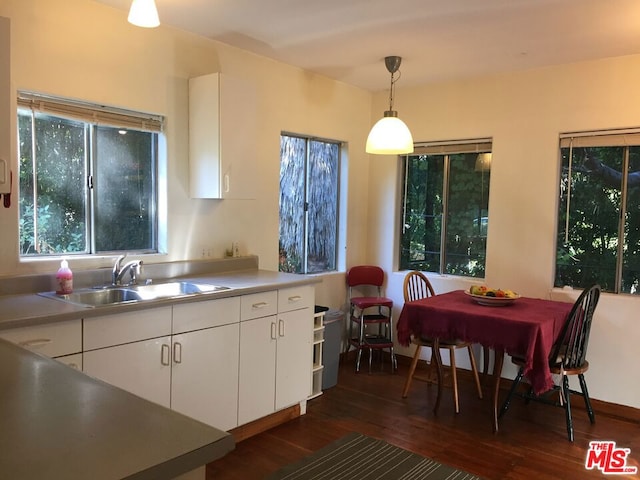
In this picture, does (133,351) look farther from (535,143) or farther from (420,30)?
(535,143)

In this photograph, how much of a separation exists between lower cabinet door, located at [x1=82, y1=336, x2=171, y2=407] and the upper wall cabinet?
111 centimetres

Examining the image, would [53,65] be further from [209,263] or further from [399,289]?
[399,289]

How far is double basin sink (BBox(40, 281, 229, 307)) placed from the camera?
8.84ft

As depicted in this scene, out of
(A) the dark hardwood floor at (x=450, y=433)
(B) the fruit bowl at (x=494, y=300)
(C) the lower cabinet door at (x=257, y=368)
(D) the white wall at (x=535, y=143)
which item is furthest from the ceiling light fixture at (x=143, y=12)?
(D) the white wall at (x=535, y=143)

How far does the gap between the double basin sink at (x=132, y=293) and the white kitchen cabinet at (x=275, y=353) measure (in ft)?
1.01

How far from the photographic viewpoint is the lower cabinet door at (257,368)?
3.08 m

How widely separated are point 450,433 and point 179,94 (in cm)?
276

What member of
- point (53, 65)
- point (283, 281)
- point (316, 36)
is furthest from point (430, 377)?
point (53, 65)

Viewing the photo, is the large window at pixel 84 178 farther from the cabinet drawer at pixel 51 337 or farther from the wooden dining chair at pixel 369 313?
the wooden dining chair at pixel 369 313

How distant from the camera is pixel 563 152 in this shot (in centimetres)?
403

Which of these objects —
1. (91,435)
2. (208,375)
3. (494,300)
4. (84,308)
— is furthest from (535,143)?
(91,435)

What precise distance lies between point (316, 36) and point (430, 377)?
8.97 ft

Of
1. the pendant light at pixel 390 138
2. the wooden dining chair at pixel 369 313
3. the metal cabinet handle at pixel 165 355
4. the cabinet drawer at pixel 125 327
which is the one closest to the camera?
the cabinet drawer at pixel 125 327

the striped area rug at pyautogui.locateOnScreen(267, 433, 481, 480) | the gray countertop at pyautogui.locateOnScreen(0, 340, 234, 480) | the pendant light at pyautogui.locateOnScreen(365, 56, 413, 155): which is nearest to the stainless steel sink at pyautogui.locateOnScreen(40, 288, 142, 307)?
the striped area rug at pyautogui.locateOnScreen(267, 433, 481, 480)
